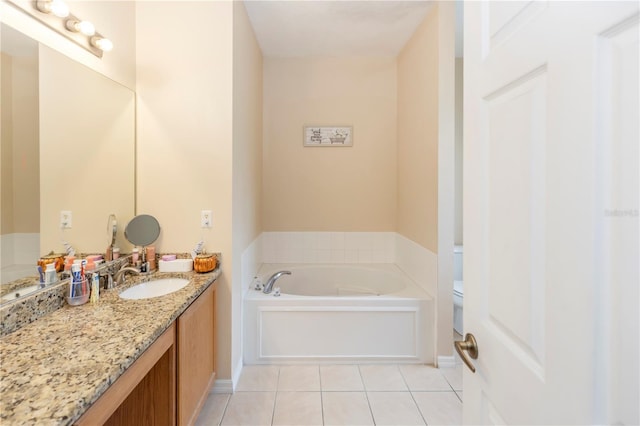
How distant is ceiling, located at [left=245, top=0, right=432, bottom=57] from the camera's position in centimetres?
238

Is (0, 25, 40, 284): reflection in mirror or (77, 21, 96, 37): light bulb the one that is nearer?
(0, 25, 40, 284): reflection in mirror

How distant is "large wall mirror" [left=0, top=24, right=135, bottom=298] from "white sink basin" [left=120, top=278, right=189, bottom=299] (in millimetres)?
321

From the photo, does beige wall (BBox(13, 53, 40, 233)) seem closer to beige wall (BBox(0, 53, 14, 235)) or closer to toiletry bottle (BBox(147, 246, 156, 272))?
beige wall (BBox(0, 53, 14, 235))

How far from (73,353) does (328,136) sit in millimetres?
2824

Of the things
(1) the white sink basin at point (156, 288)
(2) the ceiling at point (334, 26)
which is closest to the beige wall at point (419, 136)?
(2) the ceiling at point (334, 26)

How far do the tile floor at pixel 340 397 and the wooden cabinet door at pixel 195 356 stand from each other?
0.79ft

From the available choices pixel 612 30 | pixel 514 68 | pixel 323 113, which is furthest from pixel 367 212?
pixel 612 30

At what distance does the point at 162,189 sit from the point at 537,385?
6.89ft

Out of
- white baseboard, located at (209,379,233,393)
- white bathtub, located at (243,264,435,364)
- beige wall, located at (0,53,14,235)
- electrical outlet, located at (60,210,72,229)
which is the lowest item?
white baseboard, located at (209,379,233,393)

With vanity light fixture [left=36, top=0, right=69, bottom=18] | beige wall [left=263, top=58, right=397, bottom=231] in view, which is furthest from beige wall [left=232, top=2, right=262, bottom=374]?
vanity light fixture [left=36, top=0, right=69, bottom=18]

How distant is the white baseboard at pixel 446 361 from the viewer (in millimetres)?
2312

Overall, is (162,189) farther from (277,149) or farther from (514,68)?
(514,68)

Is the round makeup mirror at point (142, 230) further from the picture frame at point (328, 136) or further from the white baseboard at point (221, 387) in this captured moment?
the picture frame at point (328, 136)

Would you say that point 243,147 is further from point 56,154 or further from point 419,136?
point 419,136
